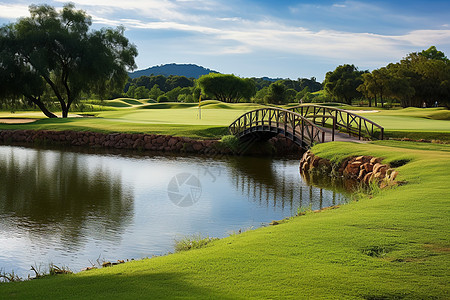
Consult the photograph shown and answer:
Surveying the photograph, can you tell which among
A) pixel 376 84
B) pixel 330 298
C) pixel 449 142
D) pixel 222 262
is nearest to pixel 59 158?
pixel 449 142

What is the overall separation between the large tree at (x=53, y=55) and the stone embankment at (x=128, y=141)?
8.42 meters

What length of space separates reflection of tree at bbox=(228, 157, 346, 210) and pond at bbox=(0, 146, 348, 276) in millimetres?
34

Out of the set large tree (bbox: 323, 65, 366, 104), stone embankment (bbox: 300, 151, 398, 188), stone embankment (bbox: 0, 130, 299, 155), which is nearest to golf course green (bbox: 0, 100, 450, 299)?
stone embankment (bbox: 300, 151, 398, 188)

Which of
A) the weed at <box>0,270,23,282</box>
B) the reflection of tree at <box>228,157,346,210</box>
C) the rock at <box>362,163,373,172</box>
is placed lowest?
the reflection of tree at <box>228,157,346,210</box>

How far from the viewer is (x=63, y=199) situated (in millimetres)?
15773

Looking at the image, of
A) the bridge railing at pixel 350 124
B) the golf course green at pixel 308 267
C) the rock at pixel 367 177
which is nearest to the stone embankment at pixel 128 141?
the bridge railing at pixel 350 124

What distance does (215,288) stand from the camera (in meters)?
5.51

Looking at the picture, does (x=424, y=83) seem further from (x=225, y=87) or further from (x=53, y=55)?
(x=53, y=55)

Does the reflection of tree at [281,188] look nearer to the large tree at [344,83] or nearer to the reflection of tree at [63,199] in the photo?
the reflection of tree at [63,199]

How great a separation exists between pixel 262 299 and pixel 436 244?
3440 millimetres

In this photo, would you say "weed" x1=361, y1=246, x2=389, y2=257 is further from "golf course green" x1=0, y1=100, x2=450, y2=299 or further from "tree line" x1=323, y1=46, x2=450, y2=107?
"tree line" x1=323, y1=46, x2=450, y2=107

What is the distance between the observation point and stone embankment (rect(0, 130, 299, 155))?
99.7 ft

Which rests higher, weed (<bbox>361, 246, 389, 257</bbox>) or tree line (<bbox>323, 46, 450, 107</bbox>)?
tree line (<bbox>323, 46, 450, 107</bbox>)

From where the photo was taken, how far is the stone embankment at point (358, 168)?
16.8m
